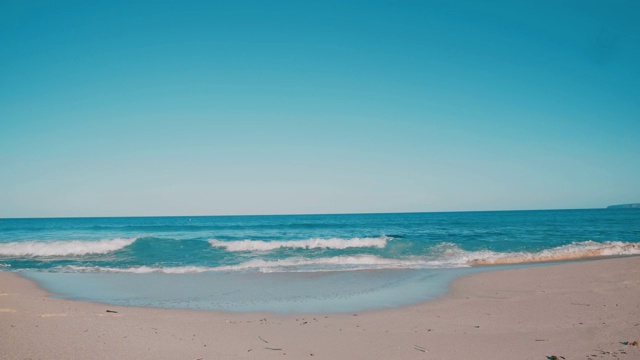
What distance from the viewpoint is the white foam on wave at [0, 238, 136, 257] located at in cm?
2355

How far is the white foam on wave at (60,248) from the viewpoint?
23.5 meters

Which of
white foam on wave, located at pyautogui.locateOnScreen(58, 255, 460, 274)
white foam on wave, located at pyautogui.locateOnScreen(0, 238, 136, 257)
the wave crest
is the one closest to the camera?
white foam on wave, located at pyautogui.locateOnScreen(58, 255, 460, 274)

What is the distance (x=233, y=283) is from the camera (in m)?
11.9

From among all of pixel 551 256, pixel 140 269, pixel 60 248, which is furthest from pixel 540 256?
pixel 60 248

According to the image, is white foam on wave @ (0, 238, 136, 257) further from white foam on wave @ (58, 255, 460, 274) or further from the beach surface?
the beach surface

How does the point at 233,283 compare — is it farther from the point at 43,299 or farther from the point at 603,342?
the point at 603,342

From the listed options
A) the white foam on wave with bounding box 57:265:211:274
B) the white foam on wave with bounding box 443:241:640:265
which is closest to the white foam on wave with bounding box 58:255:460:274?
the white foam on wave with bounding box 57:265:211:274

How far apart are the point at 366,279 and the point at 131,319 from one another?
7326 mm

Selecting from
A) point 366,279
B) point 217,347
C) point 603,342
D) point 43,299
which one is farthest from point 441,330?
point 43,299

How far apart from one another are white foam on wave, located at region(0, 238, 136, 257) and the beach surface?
1658 centimetres

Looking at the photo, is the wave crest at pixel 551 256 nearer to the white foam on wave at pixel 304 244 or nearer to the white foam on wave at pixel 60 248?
the white foam on wave at pixel 304 244

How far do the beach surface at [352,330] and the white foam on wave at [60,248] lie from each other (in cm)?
1658

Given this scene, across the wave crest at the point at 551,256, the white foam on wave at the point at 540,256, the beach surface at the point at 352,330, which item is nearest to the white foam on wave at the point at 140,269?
the beach surface at the point at 352,330

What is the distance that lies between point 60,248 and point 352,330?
25.7 m
